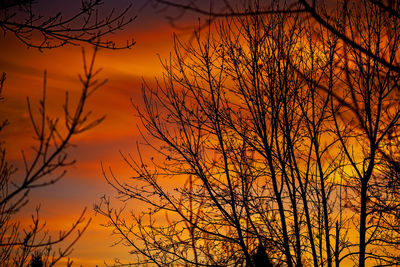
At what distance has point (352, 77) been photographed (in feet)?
27.9

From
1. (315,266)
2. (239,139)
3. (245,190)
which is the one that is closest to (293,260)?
(315,266)

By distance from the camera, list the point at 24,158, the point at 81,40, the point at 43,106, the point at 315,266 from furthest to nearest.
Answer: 1. the point at 315,266
2. the point at 81,40
3. the point at 24,158
4. the point at 43,106

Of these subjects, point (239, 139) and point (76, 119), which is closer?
point (76, 119)

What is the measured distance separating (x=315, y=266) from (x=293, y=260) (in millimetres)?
582

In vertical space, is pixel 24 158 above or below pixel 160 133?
below

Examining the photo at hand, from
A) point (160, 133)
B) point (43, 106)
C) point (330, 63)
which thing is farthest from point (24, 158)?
point (330, 63)

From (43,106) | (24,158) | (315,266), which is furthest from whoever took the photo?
(315,266)

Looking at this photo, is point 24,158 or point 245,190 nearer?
point 24,158

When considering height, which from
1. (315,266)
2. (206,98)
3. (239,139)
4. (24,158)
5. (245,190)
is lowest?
(24,158)

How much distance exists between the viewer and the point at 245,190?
8.48m

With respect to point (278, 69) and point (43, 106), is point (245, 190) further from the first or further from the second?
point (43, 106)

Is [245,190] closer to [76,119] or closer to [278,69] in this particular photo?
[278,69]

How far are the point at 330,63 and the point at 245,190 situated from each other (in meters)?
2.93

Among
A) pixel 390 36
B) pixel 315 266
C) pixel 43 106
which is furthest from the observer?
pixel 315 266
